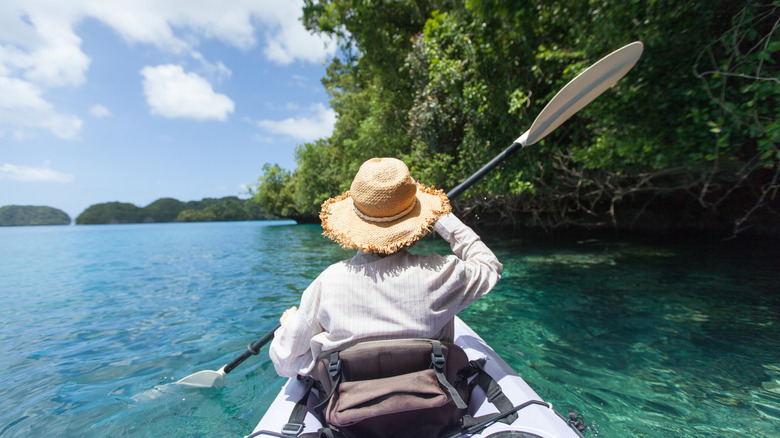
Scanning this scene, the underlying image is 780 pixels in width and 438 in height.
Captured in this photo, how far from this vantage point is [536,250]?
33.8ft

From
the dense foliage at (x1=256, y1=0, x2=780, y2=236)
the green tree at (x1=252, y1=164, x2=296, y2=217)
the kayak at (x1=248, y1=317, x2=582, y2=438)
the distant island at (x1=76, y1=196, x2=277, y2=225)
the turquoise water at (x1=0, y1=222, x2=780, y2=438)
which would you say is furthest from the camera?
the distant island at (x1=76, y1=196, x2=277, y2=225)

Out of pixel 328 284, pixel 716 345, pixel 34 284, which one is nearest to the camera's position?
pixel 328 284

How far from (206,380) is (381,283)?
8.79ft

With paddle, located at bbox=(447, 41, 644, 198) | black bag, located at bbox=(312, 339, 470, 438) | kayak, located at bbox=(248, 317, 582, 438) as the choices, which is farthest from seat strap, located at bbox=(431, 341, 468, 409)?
paddle, located at bbox=(447, 41, 644, 198)

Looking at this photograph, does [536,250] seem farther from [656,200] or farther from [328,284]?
[328,284]

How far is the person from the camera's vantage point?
1418 mm

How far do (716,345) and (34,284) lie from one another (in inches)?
534

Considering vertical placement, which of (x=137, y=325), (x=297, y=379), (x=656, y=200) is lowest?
(x=137, y=325)

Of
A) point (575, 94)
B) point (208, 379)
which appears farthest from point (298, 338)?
point (575, 94)

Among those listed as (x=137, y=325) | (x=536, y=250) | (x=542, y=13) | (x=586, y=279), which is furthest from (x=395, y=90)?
(x=137, y=325)

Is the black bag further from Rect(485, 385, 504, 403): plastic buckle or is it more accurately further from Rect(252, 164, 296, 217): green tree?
Rect(252, 164, 296, 217): green tree

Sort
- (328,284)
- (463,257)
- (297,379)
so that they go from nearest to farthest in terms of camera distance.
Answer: (328,284)
(463,257)
(297,379)

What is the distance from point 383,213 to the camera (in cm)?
155

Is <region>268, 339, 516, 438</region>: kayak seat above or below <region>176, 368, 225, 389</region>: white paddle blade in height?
above
